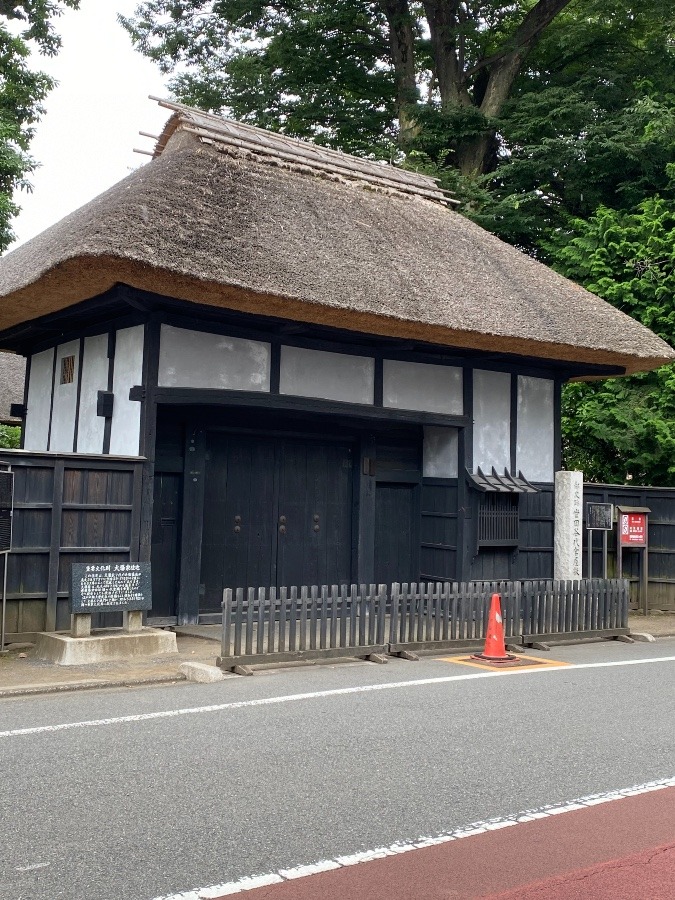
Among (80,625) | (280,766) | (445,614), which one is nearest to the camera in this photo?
(280,766)

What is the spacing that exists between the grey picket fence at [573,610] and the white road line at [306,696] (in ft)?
4.55

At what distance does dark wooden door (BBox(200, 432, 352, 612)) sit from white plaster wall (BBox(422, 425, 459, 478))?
4.46 feet

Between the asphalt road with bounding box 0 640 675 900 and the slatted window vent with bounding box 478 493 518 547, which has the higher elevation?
the slatted window vent with bounding box 478 493 518 547

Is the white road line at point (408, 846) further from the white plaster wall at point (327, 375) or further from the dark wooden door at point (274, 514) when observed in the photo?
the dark wooden door at point (274, 514)

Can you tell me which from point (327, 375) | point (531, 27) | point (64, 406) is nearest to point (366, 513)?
point (327, 375)

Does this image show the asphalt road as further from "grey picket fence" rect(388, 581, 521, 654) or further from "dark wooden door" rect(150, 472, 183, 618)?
"dark wooden door" rect(150, 472, 183, 618)

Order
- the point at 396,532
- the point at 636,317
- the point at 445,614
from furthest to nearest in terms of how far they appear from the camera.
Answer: the point at 636,317, the point at 396,532, the point at 445,614

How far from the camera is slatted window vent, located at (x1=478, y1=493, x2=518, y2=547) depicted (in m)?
14.1

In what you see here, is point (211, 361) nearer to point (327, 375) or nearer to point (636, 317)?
point (327, 375)

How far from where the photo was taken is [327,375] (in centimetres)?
1284

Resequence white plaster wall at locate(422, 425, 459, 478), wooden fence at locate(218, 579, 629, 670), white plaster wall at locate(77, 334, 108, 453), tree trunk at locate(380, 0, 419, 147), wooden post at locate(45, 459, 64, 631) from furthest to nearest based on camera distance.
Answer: tree trunk at locate(380, 0, 419, 147) < white plaster wall at locate(422, 425, 459, 478) < white plaster wall at locate(77, 334, 108, 453) < wooden post at locate(45, 459, 64, 631) < wooden fence at locate(218, 579, 629, 670)

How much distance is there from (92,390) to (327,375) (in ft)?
10.7

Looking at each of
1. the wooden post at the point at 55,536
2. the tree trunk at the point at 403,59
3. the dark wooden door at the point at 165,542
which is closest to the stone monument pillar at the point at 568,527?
the dark wooden door at the point at 165,542

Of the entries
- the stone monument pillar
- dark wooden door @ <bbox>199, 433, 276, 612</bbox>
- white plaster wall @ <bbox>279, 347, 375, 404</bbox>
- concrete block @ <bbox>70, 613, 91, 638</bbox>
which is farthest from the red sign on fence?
concrete block @ <bbox>70, 613, 91, 638</bbox>
